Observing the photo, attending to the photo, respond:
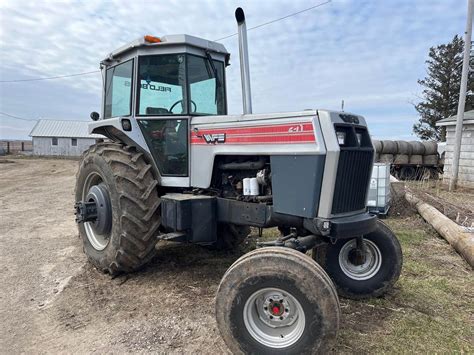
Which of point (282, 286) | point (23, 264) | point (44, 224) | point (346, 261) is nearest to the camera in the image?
point (282, 286)

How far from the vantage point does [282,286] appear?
114 inches

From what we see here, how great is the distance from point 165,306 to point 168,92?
2.44m

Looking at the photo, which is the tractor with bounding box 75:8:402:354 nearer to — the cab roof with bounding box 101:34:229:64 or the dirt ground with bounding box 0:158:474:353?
the cab roof with bounding box 101:34:229:64

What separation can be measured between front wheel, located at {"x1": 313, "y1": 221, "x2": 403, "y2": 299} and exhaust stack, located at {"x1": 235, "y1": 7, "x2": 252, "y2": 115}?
183 cm

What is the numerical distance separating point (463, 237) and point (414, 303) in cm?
257

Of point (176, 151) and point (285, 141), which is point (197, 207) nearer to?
point (176, 151)

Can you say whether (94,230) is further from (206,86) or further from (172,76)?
(206,86)

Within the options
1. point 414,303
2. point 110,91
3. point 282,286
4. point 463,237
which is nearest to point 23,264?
point 110,91

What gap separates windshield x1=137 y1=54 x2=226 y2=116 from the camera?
444cm

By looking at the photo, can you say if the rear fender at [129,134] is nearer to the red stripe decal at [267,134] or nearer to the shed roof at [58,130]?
the red stripe decal at [267,134]

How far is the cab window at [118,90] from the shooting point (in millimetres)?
4777

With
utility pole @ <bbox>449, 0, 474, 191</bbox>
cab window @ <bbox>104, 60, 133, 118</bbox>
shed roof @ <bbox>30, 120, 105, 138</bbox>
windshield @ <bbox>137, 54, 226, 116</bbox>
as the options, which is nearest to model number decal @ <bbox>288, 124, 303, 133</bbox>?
windshield @ <bbox>137, 54, 226, 116</bbox>

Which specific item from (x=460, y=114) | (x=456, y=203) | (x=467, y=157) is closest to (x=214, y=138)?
(x=456, y=203)

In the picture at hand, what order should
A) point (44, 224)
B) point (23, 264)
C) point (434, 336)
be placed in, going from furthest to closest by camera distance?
point (44, 224)
point (23, 264)
point (434, 336)
